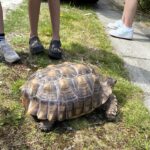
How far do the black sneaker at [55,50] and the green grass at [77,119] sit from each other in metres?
0.08

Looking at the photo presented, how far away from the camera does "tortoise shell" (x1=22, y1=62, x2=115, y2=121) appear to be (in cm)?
353

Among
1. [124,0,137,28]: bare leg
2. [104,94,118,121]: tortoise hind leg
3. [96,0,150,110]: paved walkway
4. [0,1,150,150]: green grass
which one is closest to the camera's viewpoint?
[0,1,150,150]: green grass

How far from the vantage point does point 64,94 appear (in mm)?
3570

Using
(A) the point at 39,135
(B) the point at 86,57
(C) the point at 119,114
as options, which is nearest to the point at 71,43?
(B) the point at 86,57

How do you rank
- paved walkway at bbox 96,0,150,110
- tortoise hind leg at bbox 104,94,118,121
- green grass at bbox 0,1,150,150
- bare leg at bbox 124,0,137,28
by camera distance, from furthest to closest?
bare leg at bbox 124,0,137,28, paved walkway at bbox 96,0,150,110, tortoise hind leg at bbox 104,94,118,121, green grass at bbox 0,1,150,150

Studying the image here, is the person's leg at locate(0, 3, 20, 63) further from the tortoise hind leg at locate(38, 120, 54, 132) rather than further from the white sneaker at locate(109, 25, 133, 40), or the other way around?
the white sneaker at locate(109, 25, 133, 40)

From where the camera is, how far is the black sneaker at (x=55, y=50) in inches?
189

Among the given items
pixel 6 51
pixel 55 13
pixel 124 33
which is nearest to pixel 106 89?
pixel 55 13

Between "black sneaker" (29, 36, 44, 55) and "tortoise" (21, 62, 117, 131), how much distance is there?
1061 millimetres

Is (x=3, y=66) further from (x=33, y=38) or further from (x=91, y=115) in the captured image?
(x=91, y=115)

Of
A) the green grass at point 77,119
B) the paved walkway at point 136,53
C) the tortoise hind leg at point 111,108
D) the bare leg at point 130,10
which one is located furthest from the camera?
the bare leg at point 130,10

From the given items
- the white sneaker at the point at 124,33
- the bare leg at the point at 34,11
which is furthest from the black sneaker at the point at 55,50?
the white sneaker at the point at 124,33

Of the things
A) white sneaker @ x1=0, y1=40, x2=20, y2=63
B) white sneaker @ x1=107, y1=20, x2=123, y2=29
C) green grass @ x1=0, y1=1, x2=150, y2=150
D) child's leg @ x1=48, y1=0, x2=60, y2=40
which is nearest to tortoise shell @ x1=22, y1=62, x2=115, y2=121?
green grass @ x1=0, y1=1, x2=150, y2=150

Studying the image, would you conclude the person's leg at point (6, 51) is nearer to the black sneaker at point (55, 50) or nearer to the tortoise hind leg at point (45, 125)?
the black sneaker at point (55, 50)
